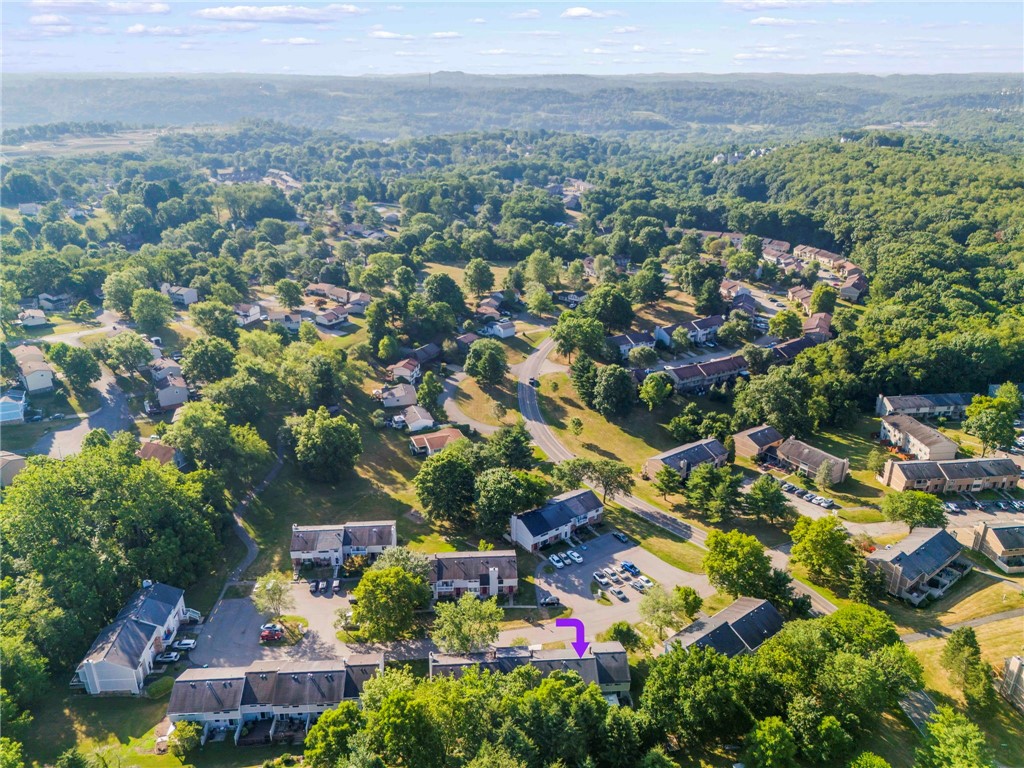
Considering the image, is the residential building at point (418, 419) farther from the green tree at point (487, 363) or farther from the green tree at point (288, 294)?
the green tree at point (288, 294)

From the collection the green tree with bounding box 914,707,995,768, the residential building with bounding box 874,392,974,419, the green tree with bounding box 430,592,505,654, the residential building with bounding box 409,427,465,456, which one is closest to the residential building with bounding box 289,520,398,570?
the green tree with bounding box 430,592,505,654

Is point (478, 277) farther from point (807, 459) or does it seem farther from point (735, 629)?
point (735, 629)

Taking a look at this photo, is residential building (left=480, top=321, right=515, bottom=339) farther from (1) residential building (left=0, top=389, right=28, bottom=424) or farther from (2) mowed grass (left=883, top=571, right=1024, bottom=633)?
(2) mowed grass (left=883, top=571, right=1024, bottom=633)

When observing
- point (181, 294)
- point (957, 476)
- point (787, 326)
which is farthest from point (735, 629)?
point (181, 294)

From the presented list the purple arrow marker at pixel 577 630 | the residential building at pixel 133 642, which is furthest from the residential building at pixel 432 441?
the residential building at pixel 133 642

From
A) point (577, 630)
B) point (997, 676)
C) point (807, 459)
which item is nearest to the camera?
point (997, 676)

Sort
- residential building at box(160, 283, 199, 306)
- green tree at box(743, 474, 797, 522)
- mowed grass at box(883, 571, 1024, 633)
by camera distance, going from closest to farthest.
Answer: mowed grass at box(883, 571, 1024, 633) < green tree at box(743, 474, 797, 522) < residential building at box(160, 283, 199, 306)
